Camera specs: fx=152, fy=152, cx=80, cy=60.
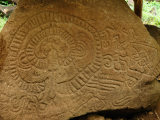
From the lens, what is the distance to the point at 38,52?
1.57 meters

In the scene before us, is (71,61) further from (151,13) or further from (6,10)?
(151,13)

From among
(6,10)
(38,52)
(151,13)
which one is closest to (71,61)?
(38,52)

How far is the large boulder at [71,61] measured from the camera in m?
1.53

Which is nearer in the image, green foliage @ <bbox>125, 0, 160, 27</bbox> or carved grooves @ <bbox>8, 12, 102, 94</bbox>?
carved grooves @ <bbox>8, 12, 102, 94</bbox>

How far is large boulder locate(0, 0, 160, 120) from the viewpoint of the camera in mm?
1525

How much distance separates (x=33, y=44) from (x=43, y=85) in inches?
17.1

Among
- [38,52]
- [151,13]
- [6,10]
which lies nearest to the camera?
[38,52]

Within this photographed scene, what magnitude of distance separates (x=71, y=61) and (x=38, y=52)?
35 cm

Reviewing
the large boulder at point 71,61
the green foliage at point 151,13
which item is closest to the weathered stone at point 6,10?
the large boulder at point 71,61

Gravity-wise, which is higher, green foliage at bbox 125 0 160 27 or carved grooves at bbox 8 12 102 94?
green foliage at bbox 125 0 160 27

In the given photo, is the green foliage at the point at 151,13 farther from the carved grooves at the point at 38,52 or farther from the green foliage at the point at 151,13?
the carved grooves at the point at 38,52

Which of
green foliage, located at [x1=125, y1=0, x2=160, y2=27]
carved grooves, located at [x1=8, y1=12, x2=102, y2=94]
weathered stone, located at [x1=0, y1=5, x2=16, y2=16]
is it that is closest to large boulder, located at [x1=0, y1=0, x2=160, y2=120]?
carved grooves, located at [x1=8, y1=12, x2=102, y2=94]

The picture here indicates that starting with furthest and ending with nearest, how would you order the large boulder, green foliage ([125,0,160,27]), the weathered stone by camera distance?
1. green foliage ([125,0,160,27])
2. the weathered stone
3. the large boulder

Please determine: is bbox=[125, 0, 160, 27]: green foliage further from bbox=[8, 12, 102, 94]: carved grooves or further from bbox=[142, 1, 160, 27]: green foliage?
bbox=[8, 12, 102, 94]: carved grooves
